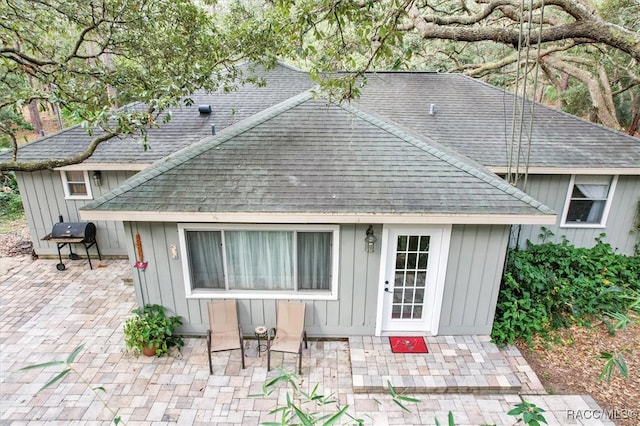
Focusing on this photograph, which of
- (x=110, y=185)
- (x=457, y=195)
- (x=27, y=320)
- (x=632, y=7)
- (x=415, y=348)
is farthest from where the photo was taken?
(x=632, y=7)

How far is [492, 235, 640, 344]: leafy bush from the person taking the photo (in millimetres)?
5902

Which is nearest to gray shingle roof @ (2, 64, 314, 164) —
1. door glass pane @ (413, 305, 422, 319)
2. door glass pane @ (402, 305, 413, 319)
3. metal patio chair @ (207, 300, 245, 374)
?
metal patio chair @ (207, 300, 245, 374)

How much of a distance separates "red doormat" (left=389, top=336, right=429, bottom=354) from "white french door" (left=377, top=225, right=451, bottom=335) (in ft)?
0.46

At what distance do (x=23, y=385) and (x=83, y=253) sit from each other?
4.47m

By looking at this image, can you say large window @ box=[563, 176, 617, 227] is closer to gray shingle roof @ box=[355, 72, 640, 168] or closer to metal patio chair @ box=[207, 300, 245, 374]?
gray shingle roof @ box=[355, 72, 640, 168]

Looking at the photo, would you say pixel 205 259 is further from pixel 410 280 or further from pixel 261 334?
pixel 410 280

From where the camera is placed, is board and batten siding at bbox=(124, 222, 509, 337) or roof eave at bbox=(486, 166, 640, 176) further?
roof eave at bbox=(486, 166, 640, 176)

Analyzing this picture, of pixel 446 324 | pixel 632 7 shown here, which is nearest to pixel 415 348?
pixel 446 324

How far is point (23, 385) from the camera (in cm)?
492

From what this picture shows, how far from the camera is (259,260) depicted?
18.3 feet

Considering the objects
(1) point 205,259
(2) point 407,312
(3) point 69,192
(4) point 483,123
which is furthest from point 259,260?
(4) point 483,123

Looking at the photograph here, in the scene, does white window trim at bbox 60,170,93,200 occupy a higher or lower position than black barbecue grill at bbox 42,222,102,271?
higher

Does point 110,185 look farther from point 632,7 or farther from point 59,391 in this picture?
point 632,7

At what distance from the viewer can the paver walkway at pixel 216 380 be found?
450 cm
